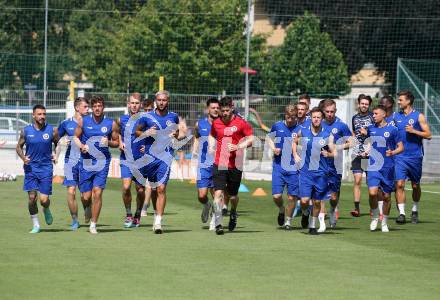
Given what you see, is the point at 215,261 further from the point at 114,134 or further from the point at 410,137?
the point at 410,137

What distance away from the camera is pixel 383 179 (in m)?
18.0

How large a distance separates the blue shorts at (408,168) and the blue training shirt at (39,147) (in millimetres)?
6480

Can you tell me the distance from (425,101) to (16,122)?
1398 centimetres

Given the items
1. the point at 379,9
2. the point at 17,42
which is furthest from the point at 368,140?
the point at 17,42

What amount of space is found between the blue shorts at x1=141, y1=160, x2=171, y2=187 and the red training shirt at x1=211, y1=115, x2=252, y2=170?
82 cm

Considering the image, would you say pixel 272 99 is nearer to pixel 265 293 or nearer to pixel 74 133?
pixel 74 133

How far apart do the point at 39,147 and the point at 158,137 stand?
190 centimetres

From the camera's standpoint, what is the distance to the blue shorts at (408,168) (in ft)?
64.6

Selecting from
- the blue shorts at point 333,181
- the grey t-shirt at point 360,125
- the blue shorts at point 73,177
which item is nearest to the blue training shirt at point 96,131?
the blue shorts at point 73,177

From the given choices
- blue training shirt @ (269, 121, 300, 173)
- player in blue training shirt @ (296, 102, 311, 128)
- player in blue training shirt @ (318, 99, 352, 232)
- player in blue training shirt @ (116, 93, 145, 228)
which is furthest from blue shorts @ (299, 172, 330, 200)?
player in blue training shirt @ (116, 93, 145, 228)

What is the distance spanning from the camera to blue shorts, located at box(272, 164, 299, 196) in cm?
1834

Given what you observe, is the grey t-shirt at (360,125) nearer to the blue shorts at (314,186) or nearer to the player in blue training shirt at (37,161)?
the blue shorts at (314,186)

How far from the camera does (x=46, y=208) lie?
1733 cm

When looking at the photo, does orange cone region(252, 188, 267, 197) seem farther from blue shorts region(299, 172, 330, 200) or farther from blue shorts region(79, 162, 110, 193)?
blue shorts region(79, 162, 110, 193)
